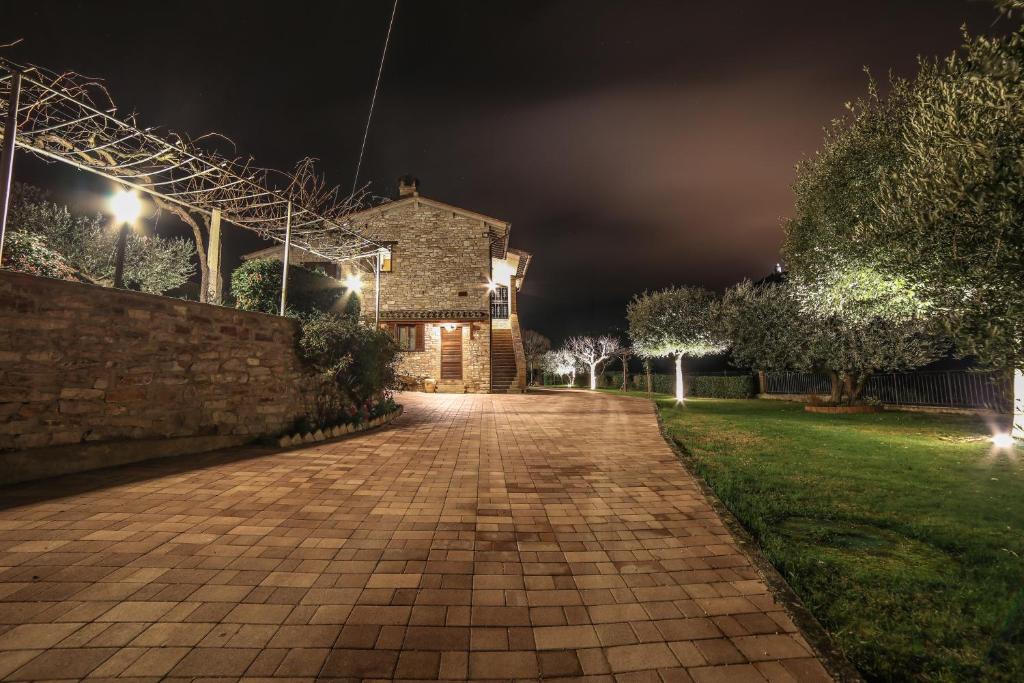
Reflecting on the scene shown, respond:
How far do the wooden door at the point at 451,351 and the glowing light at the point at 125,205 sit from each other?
41.3 ft

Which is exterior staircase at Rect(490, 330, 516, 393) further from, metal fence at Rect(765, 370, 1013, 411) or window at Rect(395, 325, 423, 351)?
metal fence at Rect(765, 370, 1013, 411)

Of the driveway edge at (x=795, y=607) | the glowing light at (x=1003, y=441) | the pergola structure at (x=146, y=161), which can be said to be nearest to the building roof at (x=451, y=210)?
the pergola structure at (x=146, y=161)

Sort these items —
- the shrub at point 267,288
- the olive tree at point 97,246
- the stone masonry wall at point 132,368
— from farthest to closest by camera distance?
the olive tree at point 97,246 → the shrub at point 267,288 → the stone masonry wall at point 132,368

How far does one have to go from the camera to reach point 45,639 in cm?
193

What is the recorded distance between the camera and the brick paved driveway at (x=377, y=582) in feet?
6.10

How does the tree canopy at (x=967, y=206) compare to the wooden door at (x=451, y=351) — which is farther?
the wooden door at (x=451, y=351)

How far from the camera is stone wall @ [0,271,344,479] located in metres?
4.35

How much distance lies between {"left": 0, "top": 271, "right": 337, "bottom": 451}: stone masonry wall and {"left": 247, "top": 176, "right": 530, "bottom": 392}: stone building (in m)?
11.1

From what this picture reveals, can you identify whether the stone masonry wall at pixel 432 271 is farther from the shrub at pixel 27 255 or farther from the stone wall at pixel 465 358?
the shrub at pixel 27 255

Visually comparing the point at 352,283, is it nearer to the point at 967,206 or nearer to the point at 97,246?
the point at 97,246

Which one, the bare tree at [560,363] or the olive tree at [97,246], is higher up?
the olive tree at [97,246]

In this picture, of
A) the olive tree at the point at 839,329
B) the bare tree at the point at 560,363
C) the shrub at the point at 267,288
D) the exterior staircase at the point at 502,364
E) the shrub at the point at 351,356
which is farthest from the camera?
the bare tree at the point at 560,363

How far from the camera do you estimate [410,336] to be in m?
18.8

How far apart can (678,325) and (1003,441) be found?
477 inches
